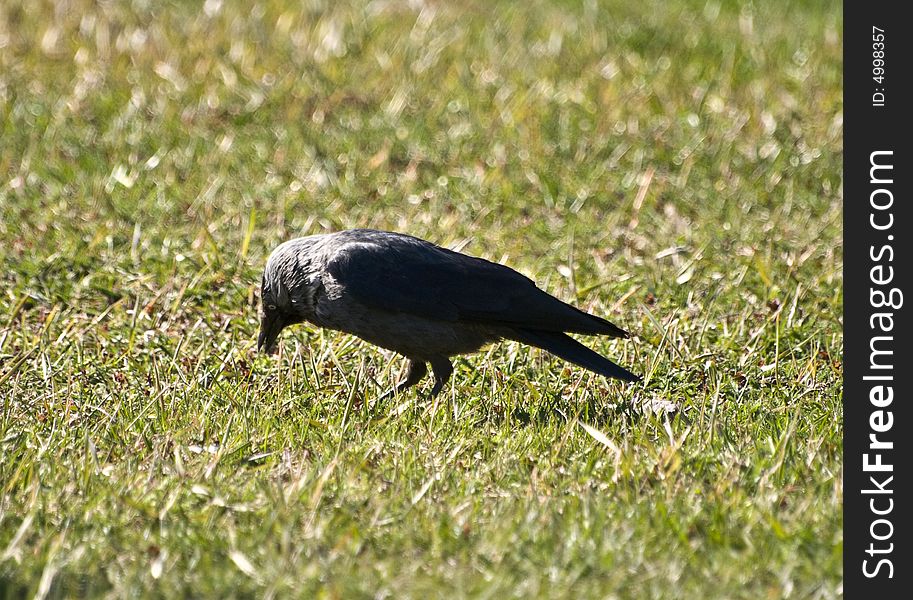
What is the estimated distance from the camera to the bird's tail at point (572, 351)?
16.3ft

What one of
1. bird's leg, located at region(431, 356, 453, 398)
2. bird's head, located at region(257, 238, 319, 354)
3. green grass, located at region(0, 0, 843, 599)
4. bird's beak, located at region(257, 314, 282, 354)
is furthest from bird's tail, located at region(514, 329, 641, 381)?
bird's beak, located at region(257, 314, 282, 354)

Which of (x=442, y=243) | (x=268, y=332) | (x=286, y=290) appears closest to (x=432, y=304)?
(x=286, y=290)

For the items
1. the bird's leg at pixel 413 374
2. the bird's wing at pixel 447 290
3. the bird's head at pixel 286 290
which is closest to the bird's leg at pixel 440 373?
the bird's leg at pixel 413 374

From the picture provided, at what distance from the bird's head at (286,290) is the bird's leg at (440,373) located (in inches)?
23.2

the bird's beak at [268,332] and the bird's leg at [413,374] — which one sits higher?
the bird's beak at [268,332]

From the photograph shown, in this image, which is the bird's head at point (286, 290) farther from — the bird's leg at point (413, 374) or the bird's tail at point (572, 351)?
the bird's tail at point (572, 351)

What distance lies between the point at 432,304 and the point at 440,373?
15.2 inches

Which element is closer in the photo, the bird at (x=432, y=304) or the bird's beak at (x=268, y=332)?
the bird at (x=432, y=304)

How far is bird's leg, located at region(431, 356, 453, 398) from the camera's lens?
17.5 feet

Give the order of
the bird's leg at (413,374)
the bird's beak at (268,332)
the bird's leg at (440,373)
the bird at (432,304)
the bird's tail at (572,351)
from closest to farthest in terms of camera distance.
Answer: the bird's tail at (572,351)
the bird at (432,304)
the bird's leg at (440,373)
the bird's leg at (413,374)
the bird's beak at (268,332)

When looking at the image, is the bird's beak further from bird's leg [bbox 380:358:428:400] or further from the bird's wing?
bird's leg [bbox 380:358:428:400]

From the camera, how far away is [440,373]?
5.36 metres

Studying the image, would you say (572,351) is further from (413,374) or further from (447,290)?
(413,374)

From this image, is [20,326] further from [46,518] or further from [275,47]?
[275,47]
